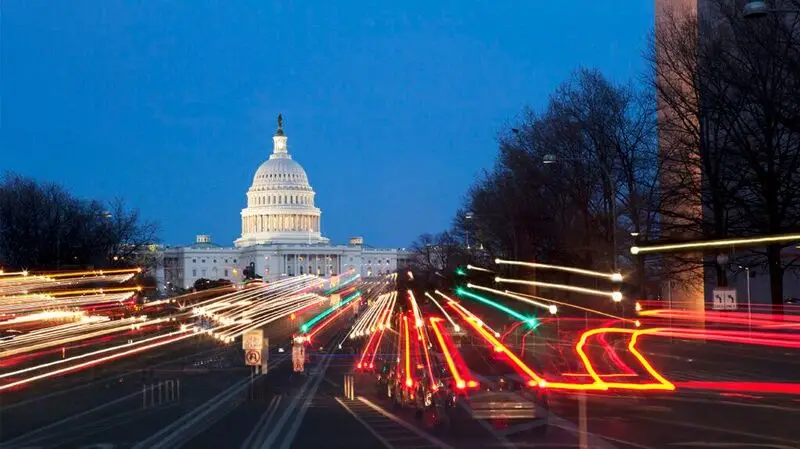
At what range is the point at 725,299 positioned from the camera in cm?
3069

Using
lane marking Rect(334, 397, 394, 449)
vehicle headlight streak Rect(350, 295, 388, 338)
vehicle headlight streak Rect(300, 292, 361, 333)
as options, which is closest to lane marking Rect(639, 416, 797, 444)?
lane marking Rect(334, 397, 394, 449)

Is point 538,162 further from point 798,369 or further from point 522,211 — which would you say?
point 798,369

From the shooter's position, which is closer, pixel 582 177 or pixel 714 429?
pixel 714 429

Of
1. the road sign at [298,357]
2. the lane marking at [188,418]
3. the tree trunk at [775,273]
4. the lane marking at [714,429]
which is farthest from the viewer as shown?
the road sign at [298,357]

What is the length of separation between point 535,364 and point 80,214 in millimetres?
69893

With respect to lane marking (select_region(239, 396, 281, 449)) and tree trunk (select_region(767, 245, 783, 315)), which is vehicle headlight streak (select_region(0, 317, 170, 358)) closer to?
lane marking (select_region(239, 396, 281, 449))

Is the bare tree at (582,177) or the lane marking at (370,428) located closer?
the lane marking at (370,428)

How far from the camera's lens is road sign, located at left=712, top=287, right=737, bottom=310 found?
100 feet

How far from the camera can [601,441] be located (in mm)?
17562

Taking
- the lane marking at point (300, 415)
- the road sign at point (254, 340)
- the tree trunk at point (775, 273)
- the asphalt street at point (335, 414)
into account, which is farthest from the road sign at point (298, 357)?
the tree trunk at point (775, 273)

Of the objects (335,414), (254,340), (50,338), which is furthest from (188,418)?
(50,338)

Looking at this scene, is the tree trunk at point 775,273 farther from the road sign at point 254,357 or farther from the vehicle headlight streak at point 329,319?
the vehicle headlight streak at point 329,319

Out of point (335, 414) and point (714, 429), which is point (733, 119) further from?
point (335, 414)

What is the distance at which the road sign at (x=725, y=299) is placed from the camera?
3052 centimetres
